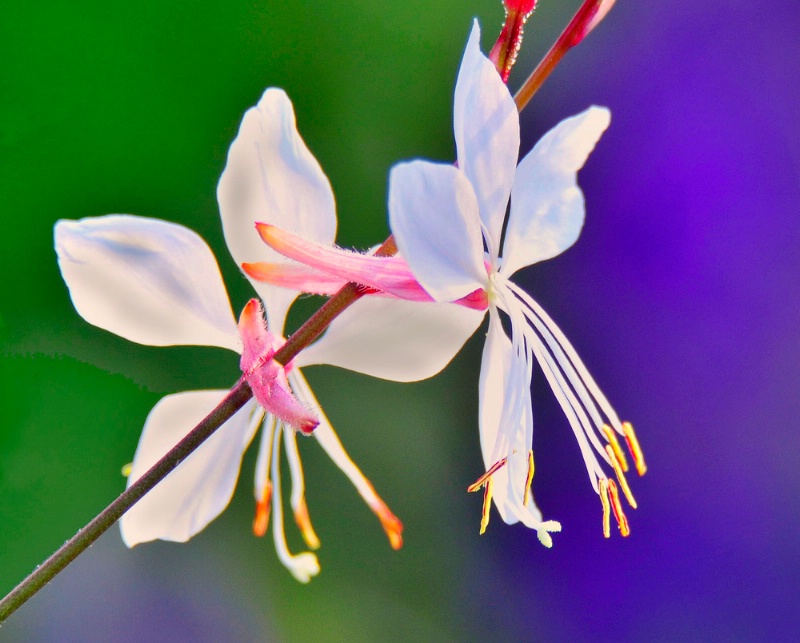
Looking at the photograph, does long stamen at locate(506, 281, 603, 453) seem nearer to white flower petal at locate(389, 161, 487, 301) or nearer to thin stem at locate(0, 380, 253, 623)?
white flower petal at locate(389, 161, 487, 301)

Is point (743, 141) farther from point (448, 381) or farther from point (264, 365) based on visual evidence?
point (264, 365)

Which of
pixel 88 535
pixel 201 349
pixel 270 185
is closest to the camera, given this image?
pixel 88 535

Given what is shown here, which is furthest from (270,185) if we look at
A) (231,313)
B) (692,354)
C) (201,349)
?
(692,354)

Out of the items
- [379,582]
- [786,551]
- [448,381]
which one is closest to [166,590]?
[379,582]

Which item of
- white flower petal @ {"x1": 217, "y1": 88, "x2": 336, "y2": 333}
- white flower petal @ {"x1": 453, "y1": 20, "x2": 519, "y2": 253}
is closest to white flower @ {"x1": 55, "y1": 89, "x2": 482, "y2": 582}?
white flower petal @ {"x1": 217, "y1": 88, "x2": 336, "y2": 333}

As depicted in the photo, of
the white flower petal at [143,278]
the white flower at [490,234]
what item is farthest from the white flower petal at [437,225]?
the white flower petal at [143,278]

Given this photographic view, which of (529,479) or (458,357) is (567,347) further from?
(458,357)

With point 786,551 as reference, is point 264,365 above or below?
above

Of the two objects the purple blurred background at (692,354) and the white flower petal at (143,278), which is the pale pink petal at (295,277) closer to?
the white flower petal at (143,278)
